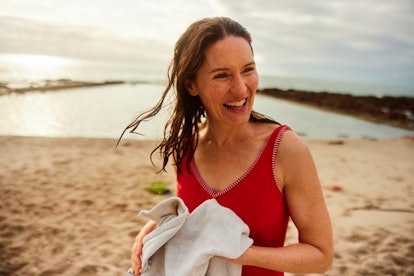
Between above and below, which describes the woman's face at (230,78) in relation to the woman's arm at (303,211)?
above

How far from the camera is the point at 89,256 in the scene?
4527 mm

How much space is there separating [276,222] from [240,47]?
2.91ft

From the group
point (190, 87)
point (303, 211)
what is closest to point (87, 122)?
point (190, 87)

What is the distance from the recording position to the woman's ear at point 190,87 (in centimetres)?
200

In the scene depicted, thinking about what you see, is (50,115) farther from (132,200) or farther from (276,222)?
(276,222)

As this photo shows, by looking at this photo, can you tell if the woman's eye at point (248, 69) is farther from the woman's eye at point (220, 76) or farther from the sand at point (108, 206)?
the sand at point (108, 206)

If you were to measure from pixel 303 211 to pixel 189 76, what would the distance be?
0.95m

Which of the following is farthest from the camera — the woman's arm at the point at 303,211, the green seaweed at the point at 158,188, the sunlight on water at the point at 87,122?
the sunlight on water at the point at 87,122

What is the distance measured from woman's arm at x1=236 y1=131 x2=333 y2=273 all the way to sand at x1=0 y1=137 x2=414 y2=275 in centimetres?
323

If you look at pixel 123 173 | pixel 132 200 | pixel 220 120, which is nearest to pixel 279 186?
pixel 220 120

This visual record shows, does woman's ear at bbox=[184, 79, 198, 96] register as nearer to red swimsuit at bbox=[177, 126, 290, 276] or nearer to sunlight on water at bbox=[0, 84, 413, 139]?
red swimsuit at bbox=[177, 126, 290, 276]

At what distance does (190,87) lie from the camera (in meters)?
2.04

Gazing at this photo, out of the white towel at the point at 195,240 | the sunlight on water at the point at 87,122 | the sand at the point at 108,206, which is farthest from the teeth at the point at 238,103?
the sunlight on water at the point at 87,122

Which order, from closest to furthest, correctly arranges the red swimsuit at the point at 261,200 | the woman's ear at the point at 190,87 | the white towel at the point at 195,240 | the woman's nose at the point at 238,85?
the white towel at the point at 195,240
the red swimsuit at the point at 261,200
the woman's nose at the point at 238,85
the woman's ear at the point at 190,87
